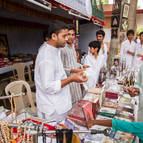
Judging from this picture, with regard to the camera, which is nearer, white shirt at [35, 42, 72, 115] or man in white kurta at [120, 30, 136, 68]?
white shirt at [35, 42, 72, 115]

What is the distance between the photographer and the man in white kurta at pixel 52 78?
1449 mm

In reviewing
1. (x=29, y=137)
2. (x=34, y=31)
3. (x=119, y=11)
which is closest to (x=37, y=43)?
(x=34, y=31)

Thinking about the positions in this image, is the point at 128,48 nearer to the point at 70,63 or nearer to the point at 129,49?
the point at 129,49

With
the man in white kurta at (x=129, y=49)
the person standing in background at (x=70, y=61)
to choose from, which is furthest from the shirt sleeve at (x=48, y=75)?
the man in white kurta at (x=129, y=49)

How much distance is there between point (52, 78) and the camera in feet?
4.82

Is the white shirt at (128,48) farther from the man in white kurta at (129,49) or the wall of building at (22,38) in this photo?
the wall of building at (22,38)

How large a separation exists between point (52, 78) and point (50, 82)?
2.0 inches

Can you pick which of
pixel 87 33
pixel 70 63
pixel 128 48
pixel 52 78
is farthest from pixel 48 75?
pixel 87 33

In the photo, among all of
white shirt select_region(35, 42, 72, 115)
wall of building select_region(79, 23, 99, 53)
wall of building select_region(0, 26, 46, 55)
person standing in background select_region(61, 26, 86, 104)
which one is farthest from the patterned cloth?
wall of building select_region(79, 23, 99, 53)

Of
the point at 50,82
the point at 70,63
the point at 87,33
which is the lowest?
the point at 50,82

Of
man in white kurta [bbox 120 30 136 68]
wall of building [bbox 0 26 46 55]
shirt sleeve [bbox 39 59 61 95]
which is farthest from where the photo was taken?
wall of building [bbox 0 26 46 55]

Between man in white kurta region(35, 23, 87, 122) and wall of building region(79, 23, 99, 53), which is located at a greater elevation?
wall of building region(79, 23, 99, 53)

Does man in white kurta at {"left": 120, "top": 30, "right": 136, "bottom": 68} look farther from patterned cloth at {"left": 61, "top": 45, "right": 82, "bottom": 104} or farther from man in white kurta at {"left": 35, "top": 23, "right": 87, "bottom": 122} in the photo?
man in white kurta at {"left": 35, "top": 23, "right": 87, "bottom": 122}

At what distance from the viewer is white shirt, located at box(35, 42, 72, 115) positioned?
4.73ft
